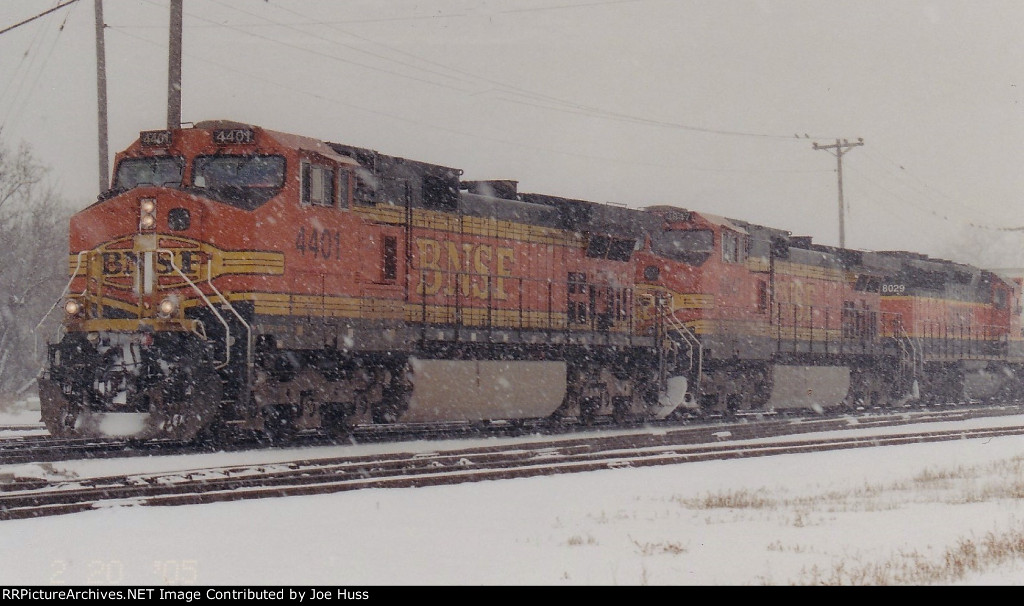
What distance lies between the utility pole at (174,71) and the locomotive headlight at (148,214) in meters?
4.85

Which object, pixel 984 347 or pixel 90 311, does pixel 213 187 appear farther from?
pixel 984 347

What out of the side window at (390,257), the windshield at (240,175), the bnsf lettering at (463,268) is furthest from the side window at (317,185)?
the bnsf lettering at (463,268)

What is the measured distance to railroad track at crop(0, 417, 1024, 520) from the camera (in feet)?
28.8

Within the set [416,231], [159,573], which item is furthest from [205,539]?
[416,231]

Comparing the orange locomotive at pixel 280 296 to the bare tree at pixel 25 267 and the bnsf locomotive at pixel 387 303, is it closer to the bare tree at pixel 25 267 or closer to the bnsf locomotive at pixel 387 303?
the bnsf locomotive at pixel 387 303

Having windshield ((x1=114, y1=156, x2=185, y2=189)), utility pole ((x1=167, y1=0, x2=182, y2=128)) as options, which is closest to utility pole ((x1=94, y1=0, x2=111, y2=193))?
utility pole ((x1=167, y1=0, x2=182, y2=128))

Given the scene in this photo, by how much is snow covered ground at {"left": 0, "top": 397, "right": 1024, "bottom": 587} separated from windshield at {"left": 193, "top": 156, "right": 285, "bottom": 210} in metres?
3.36

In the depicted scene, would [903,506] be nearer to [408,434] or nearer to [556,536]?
[556,536]

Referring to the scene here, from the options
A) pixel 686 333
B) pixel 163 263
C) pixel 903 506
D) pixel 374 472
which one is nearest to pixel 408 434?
pixel 163 263

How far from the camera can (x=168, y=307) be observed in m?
12.3

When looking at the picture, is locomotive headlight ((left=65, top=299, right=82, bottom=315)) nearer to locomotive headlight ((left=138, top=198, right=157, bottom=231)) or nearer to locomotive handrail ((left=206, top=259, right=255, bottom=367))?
locomotive headlight ((left=138, top=198, right=157, bottom=231))

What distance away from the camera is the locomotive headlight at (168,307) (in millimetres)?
12305

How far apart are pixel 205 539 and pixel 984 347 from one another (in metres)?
29.0
